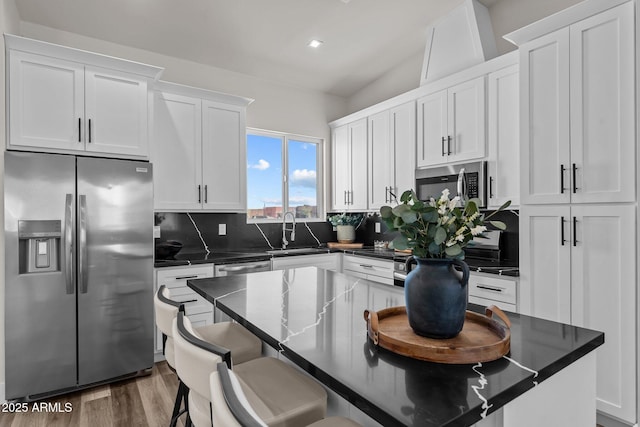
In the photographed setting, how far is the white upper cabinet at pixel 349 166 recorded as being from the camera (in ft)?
14.2

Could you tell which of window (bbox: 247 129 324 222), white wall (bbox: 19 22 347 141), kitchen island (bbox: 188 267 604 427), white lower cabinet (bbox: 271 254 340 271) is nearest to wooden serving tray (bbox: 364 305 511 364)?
kitchen island (bbox: 188 267 604 427)

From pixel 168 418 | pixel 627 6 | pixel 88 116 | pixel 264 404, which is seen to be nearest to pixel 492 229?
pixel 627 6

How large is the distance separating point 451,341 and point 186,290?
261cm

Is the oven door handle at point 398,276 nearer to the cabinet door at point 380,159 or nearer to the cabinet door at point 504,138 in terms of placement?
the cabinet door at point 380,159

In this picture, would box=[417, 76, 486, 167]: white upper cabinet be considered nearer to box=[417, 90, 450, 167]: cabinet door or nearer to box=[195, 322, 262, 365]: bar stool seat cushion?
box=[417, 90, 450, 167]: cabinet door

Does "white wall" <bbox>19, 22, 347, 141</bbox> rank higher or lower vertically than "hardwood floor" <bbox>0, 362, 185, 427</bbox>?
higher

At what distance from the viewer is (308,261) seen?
3.96 meters

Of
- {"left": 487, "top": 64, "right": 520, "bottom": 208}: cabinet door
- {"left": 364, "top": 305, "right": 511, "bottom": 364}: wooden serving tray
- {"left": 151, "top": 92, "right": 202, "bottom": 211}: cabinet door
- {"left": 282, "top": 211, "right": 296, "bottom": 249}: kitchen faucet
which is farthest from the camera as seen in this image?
{"left": 282, "top": 211, "right": 296, "bottom": 249}: kitchen faucet

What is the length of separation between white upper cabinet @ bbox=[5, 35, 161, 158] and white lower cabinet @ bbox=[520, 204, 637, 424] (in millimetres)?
3241

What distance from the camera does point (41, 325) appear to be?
247cm

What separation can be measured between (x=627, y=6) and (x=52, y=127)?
3.94m

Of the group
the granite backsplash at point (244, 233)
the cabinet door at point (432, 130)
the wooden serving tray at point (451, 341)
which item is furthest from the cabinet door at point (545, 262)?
the wooden serving tray at point (451, 341)

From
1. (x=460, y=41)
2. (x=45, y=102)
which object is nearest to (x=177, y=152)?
(x=45, y=102)

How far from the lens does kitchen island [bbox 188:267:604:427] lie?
2.57 feet
